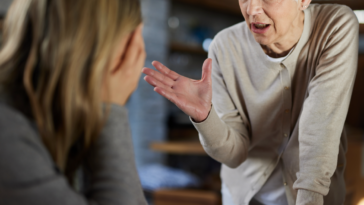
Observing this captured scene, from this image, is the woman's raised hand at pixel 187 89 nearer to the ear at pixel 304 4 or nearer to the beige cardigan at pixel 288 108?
the beige cardigan at pixel 288 108

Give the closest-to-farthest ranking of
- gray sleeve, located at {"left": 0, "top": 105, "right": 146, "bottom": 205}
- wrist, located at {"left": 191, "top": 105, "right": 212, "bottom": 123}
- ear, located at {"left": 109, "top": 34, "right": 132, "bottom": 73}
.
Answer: gray sleeve, located at {"left": 0, "top": 105, "right": 146, "bottom": 205} → ear, located at {"left": 109, "top": 34, "right": 132, "bottom": 73} → wrist, located at {"left": 191, "top": 105, "right": 212, "bottom": 123}

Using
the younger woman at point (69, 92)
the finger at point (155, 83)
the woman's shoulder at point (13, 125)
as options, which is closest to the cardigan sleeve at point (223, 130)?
the finger at point (155, 83)

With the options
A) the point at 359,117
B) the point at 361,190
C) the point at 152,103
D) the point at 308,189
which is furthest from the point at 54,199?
the point at 359,117

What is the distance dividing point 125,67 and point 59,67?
165 mm

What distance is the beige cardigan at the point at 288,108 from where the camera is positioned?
0.83 meters

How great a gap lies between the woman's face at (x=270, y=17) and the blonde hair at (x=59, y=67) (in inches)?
12.2

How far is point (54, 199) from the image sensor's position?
25.3 inches

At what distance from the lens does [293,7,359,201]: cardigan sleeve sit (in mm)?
810

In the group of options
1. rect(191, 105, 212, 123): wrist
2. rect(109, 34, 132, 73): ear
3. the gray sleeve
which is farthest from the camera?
rect(191, 105, 212, 123): wrist

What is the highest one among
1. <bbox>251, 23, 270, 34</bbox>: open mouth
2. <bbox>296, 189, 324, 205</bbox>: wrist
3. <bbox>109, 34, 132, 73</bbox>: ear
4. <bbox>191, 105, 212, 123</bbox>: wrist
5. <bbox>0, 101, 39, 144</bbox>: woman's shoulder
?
<bbox>251, 23, 270, 34</bbox>: open mouth

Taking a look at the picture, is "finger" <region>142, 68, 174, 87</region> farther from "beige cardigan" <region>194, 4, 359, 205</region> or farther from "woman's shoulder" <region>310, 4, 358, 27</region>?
"woman's shoulder" <region>310, 4, 358, 27</region>

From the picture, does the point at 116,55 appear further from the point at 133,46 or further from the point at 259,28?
the point at 259,28

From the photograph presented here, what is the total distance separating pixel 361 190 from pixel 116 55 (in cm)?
80

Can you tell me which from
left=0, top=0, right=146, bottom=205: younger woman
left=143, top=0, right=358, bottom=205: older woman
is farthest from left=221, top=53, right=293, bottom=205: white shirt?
left=0, top=0, right=146, bottom=205: younger woman
